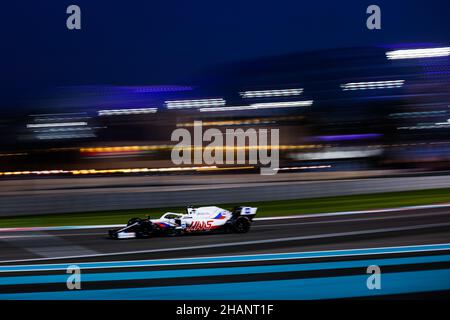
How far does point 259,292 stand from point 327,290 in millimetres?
658

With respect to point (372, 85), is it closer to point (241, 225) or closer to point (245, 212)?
point (245, 212)

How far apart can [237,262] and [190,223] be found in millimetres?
2275

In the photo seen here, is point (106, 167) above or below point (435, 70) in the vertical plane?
below

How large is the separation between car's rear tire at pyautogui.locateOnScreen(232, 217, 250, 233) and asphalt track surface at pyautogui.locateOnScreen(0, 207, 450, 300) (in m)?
0.16

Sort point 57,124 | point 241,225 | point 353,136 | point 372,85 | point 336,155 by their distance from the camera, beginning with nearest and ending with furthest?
point 241,225, point 336,155, point 353,136, point 57,124, point 372,85

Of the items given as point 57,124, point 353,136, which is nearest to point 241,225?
point 353,136

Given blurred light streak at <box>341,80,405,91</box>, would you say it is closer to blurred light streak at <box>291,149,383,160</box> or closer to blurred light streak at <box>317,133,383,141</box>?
blurred light streak at <box>317,133,383,141</box>

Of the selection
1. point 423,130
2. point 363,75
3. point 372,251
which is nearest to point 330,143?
point 363,75

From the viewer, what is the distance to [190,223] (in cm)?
855

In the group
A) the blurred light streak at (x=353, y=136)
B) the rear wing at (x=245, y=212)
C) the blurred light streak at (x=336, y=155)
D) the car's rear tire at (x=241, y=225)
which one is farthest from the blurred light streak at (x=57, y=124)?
the car's rear tire at (x=241, y=225)

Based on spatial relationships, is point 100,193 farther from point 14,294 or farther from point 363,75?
point 363,75

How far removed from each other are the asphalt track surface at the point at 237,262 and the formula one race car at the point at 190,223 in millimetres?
132

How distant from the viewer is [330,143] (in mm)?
22844

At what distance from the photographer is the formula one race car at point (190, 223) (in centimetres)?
816
